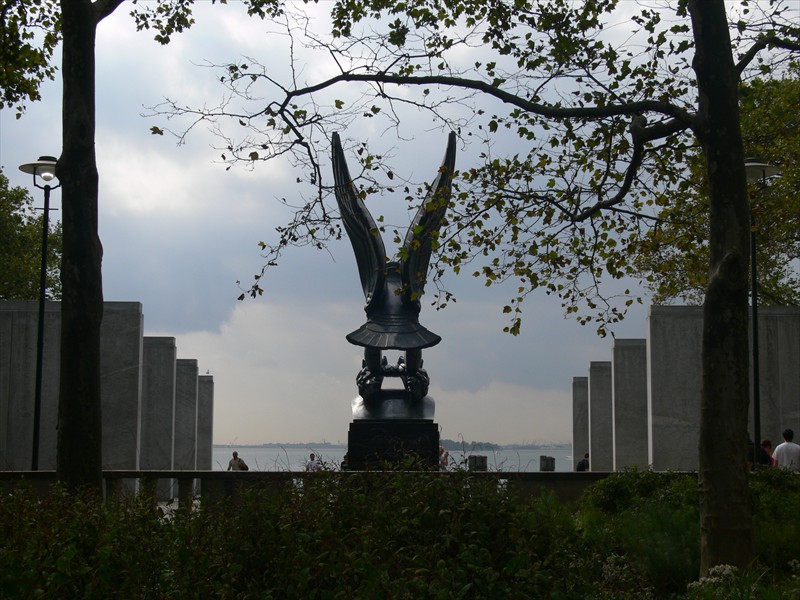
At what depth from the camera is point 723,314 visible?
8.49 metres

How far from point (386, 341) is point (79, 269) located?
6750 millimetres

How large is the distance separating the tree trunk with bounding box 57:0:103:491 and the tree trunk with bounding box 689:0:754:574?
5713 mm

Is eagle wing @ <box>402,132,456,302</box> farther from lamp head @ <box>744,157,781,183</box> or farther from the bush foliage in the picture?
the bush foliage

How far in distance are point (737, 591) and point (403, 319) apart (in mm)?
10569

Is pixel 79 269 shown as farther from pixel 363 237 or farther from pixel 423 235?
pixel 363 237

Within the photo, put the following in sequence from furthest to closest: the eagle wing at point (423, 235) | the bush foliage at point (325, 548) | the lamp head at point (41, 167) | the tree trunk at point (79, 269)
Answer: the lamp head at point (41, 167) < the eagle wing at point (423, 235) < the tree trunk at point (79, 269) < the bush foliage at point (325, 548)

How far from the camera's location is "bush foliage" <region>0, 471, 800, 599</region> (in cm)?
555

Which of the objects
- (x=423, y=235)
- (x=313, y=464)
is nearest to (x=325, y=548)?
(x=313, y=464)

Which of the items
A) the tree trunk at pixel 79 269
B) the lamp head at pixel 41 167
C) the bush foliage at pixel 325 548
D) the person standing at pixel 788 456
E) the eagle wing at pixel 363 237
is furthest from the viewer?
the lamp head at pixel 41 167

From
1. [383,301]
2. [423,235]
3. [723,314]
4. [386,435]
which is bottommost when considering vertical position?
[386,435]

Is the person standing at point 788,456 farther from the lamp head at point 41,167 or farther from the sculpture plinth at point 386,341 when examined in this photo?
the lamp head at point 41,167

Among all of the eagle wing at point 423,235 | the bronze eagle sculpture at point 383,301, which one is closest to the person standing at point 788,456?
the bronze eagle sculpture at point 383,301

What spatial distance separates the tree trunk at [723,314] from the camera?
823 cm

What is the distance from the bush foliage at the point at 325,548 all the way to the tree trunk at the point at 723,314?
0.49 m
